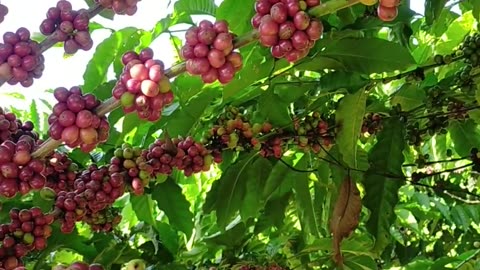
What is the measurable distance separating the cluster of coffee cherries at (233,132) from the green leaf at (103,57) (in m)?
0.29

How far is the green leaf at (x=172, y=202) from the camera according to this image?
1800mm

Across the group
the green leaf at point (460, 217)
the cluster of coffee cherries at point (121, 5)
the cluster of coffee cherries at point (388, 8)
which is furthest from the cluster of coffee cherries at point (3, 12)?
the green leaf at point (460, 217)

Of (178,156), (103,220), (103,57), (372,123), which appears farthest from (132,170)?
(372,123)

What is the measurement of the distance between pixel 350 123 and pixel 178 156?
396 mm

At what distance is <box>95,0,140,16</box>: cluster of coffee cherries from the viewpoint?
111 centimetres

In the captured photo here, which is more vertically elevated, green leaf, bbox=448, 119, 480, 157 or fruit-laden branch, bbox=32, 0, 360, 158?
fruit-laden branch, bbox=32, 0, 360, 158

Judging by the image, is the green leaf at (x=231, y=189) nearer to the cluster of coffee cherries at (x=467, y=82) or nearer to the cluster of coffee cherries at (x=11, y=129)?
the cluster of coffee cherries at (x=467, y=82)

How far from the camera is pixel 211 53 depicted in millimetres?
943

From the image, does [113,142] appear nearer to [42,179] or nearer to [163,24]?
[163,24]

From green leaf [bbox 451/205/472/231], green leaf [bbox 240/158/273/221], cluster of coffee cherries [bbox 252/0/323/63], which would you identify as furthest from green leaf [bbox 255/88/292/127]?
green leaf [bbox 451/205/472/231]

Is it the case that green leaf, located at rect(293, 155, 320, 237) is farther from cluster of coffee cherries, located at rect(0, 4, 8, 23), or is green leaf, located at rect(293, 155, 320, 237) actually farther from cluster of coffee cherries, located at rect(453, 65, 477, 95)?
cluster of coffee cherries, located at rect(0, 4, 8, 23)

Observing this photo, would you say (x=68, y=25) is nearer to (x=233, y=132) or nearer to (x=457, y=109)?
(x=233, y=132)

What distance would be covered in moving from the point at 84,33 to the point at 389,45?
0.65 meters

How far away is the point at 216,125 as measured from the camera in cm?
172
